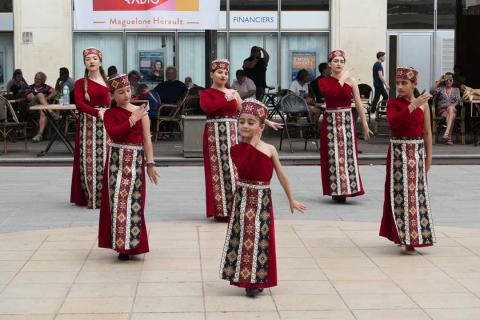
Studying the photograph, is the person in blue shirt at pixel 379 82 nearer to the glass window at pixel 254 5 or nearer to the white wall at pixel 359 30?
the white wall at pixel 359 30

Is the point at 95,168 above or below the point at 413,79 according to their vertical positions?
below

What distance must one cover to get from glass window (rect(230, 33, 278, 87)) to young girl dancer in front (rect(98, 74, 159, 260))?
62.8ft

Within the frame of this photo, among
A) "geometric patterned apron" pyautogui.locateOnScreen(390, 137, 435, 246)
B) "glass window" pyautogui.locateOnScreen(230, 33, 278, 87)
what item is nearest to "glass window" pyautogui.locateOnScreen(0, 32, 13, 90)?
"glass window" pyautogui.locateOnScreen(230, 33, 278, 87)

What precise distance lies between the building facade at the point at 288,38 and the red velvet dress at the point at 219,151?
53.6ft

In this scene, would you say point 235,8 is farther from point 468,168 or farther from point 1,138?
point 468,168

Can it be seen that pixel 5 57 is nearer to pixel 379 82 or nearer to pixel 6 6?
pixel 6 6

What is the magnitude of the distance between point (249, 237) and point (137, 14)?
384 inches

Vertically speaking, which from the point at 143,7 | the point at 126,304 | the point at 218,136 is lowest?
the point at 126,304

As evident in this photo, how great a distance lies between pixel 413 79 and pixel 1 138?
12.7 m

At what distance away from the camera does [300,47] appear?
→ 92.5ft

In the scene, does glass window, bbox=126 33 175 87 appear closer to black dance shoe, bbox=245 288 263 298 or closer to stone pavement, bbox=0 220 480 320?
stone pavement, bbox=0 220 480 320

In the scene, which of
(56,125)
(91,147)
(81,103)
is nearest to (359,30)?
(56,125)

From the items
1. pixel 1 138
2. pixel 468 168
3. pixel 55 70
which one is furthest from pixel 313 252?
pixel 55 70

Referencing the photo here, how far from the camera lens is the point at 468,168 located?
1639 cm
